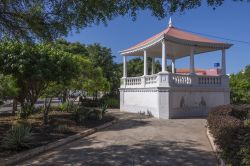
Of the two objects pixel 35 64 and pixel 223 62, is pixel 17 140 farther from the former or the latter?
pixel 223 62

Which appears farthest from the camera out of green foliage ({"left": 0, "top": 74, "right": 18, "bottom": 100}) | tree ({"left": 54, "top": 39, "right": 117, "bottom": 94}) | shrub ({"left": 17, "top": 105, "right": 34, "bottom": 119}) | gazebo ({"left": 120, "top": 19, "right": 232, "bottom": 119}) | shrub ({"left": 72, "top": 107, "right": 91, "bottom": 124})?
tree ({"left": 54, "top": 39, "right": 117, "bottom": 94})

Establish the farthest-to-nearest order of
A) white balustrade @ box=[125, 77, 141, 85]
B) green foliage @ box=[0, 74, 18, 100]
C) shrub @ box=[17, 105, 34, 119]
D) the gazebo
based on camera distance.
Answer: white balustrade @ box=[125, 77, 141, 85] < the gazebo < shrub @ box=[17, 105, 34, 119] < green foliage @ box=[0, 74, 18, 100]

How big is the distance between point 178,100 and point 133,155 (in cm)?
1180

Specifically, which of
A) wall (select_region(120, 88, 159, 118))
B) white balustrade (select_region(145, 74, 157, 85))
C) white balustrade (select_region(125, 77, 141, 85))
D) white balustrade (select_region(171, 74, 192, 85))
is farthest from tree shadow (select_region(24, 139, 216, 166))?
white balustrade (select_region(125, 77, 141, 85))

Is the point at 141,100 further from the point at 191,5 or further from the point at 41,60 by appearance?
the point at 191,5

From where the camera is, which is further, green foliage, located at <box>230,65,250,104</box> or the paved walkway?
green foliage, located at <box>230,65,250,104</box>

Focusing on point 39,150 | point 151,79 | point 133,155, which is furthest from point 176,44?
point 39,150

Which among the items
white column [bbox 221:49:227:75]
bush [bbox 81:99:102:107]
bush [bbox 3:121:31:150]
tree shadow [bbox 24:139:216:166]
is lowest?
tree shadow [bbox 24:139:216:166]

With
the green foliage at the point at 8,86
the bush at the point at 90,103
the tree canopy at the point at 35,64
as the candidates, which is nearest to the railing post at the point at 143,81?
the tree canopy at the point at 35,64

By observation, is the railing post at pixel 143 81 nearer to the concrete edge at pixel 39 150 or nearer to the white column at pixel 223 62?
the white column at pixel 223 62

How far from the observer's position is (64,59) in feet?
54.3

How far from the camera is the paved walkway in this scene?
8.78 metres

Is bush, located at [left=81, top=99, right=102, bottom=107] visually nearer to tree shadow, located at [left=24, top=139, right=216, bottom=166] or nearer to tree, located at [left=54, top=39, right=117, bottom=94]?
tree, located at [left=54, top=39, right=117, bottom=94]

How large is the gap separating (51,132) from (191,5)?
8100 millimetres
